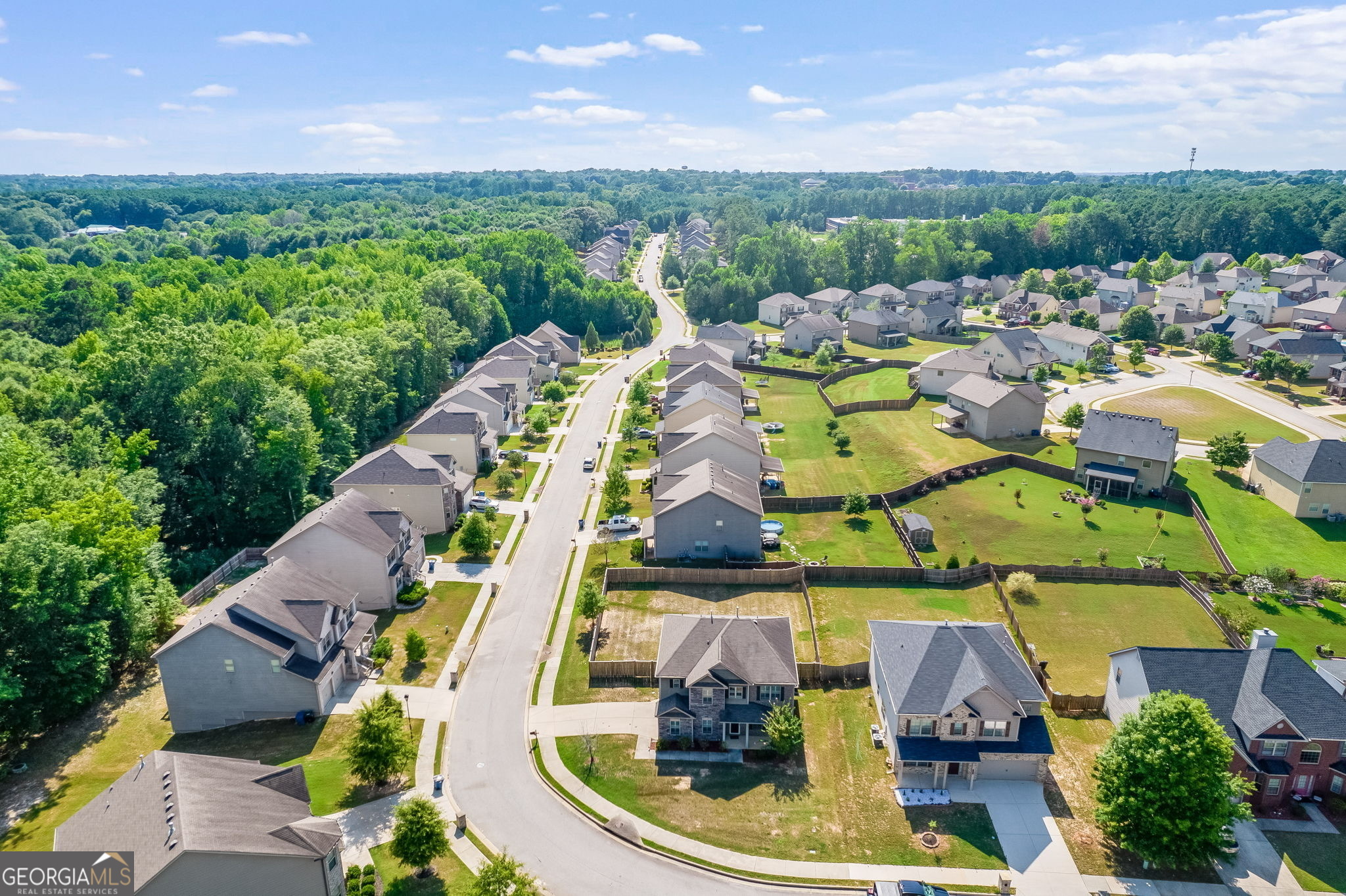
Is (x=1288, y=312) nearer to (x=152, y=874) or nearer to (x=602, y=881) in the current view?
(x=602, y=881)

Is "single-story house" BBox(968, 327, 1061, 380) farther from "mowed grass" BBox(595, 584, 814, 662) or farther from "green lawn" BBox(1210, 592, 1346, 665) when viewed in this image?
"mowed grass" BBox(595, 584, 814, 662)

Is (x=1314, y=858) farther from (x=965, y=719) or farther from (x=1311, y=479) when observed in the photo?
(x=1311, y=479)

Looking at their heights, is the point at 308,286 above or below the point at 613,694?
above

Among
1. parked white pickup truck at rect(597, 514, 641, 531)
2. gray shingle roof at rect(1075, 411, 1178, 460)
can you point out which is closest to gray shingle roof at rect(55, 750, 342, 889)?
parked white pickup truck at rect(597, 514, 641, 531)

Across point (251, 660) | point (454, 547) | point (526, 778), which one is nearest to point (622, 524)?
point (454, 547)

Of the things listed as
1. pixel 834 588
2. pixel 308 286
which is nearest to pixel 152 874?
pixel 834 588

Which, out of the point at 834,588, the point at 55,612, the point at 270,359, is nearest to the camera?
the point at 55,612

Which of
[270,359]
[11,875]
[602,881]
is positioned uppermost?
[270,359]
